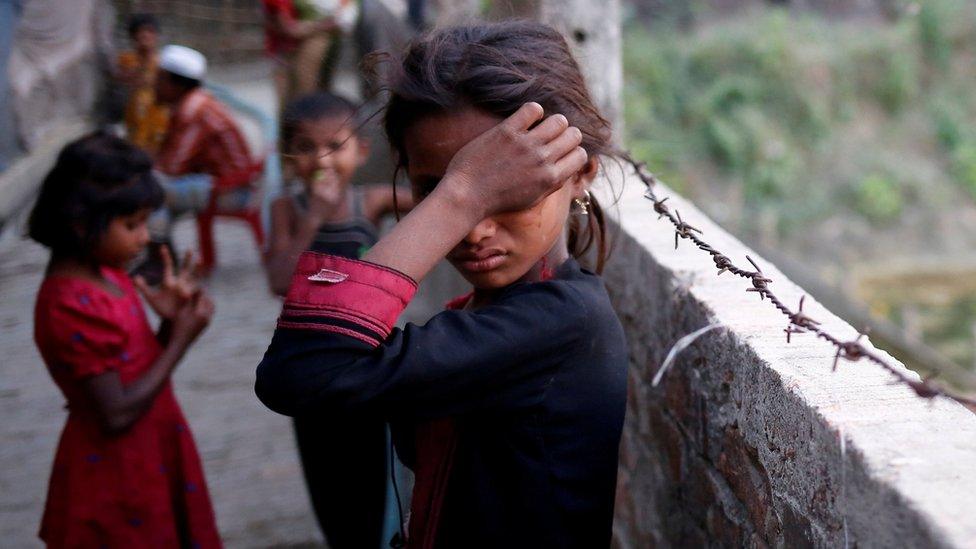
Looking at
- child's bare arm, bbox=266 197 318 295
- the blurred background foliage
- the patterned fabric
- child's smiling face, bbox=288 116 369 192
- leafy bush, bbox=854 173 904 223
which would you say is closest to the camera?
child's bare arm, bbox=266 197 318 295

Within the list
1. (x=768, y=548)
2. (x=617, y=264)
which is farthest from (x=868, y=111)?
(x=768, y=548)

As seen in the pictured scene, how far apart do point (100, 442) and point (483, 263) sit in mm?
1336

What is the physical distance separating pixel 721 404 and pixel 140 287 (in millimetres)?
1635

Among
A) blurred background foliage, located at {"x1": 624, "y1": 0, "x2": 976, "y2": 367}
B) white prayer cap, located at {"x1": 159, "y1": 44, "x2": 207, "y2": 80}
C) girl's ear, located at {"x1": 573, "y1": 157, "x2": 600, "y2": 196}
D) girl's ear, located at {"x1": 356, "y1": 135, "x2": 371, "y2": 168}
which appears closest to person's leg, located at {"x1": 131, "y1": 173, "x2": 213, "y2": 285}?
white prayer cap, located at {"x1": 159, "y1": 44, "x2": 207, "y2": 80}

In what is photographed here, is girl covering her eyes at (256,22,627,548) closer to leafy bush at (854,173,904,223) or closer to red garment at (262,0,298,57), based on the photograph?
red garment at (262,0,298,57)

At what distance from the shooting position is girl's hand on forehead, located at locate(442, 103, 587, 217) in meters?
1.54

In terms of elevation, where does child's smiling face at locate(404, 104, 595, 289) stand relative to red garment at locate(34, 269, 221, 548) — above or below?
above

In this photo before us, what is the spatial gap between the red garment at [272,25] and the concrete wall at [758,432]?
4.54 meters

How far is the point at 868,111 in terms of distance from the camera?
19438 millimetres

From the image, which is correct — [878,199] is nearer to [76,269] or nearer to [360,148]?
[360,148]

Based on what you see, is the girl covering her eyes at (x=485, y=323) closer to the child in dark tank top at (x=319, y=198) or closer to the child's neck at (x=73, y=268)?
A: the child's neck at (x=73, y=268)

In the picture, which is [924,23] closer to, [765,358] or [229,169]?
[229,169]

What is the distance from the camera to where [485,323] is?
1.56 m

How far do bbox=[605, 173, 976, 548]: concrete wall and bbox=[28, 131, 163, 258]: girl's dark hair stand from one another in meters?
1.29
